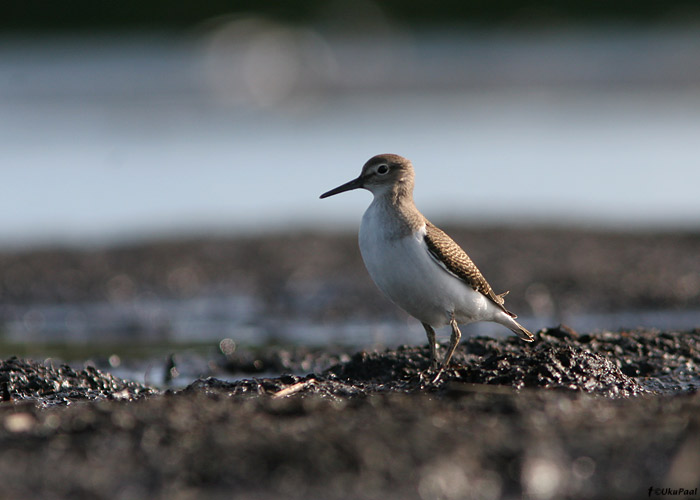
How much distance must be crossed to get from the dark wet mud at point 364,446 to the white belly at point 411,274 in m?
0.75

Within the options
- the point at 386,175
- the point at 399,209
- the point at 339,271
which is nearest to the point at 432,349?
the point at 399,209

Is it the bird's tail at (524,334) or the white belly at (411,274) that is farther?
the bird's tail at (524,334)

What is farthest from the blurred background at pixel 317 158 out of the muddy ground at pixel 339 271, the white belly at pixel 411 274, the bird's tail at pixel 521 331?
the white belly at pixel 411 274

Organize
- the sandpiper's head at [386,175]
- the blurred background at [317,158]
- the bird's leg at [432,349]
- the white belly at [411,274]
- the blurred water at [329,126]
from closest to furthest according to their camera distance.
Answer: the white belly at [411,274] → the bird's leg at [432,349] → the sandpiper's head at [386,175] → the blurred background at [317,158] → the blurred water at [329,126]

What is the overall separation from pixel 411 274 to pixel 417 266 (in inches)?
2.3

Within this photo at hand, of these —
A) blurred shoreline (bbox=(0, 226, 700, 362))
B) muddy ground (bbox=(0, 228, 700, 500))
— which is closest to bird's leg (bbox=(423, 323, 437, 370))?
muddy ground (bbox=(0, 228, 700, 500))

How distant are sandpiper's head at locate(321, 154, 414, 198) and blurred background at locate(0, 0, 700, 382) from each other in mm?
2702

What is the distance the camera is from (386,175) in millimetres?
6168

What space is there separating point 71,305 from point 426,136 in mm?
12003

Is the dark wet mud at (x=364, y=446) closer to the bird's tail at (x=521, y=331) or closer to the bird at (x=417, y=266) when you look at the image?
the bird at (x=417, y=266)

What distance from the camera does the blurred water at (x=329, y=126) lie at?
50.0 ft

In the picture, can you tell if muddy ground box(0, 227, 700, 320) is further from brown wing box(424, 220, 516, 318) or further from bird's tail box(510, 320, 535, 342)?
brown wing box(424, 220, 516, 318)

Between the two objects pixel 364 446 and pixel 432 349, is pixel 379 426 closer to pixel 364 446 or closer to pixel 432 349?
pixel 364 446

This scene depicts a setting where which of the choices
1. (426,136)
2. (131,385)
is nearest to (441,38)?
(426,136)
